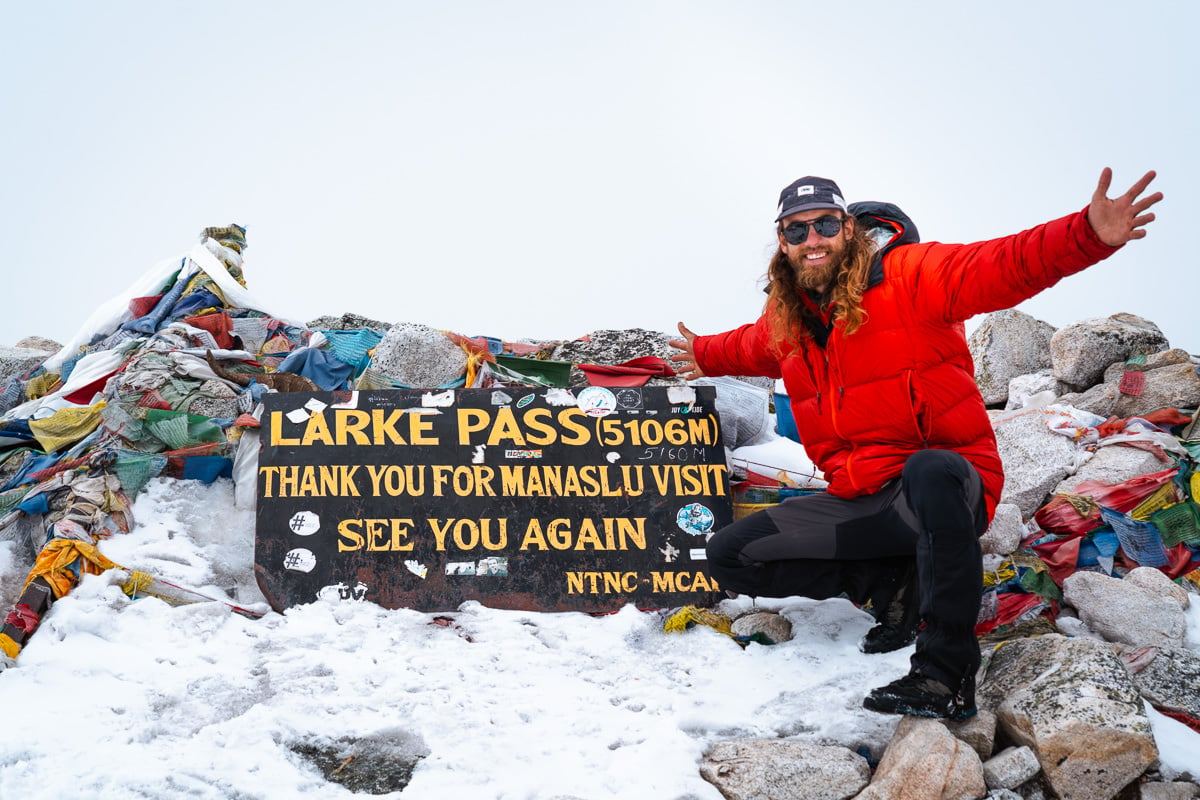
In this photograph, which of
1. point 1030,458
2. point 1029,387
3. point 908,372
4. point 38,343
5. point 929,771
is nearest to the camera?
point 929,771

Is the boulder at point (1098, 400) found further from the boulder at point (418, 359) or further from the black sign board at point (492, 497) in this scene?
the boulder at point (418, 359)

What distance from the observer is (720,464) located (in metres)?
4.51

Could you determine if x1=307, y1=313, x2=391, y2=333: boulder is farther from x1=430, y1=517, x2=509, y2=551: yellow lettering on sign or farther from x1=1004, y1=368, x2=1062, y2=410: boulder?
x1=1004, y1=368, x2=1062, y2=410: boulder

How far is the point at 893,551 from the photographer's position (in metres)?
3.49

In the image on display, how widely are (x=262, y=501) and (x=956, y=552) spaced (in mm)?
3248

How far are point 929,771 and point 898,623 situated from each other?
100 cm

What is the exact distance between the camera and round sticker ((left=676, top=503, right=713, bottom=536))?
436 cm

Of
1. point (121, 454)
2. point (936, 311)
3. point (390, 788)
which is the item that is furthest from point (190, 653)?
point (936, 311)

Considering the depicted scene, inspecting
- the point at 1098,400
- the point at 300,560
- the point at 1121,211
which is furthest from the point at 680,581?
the point at 1098,400

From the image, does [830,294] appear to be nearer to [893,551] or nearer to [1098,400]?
[893,551]

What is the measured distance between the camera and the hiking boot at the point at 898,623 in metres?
3.56

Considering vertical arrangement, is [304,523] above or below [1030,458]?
above

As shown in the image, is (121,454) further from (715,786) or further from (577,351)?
(715,786)

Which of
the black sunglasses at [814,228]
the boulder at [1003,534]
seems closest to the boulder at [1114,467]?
the boulder at [1003,534]
